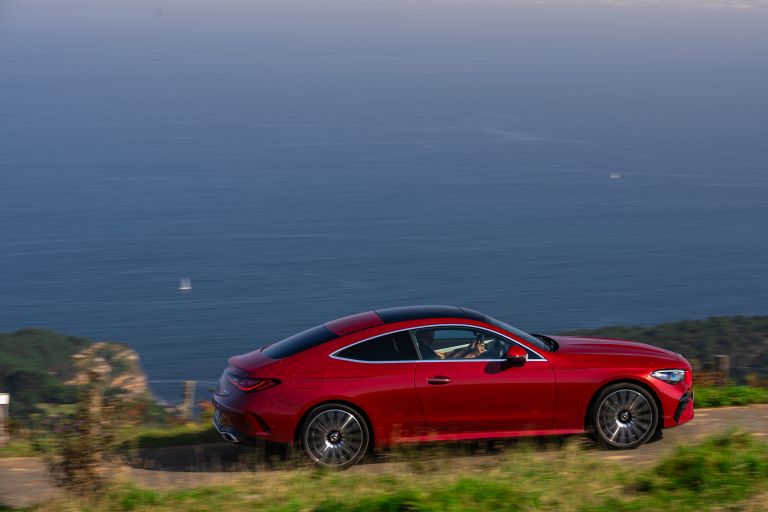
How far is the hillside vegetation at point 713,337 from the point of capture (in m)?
45.2

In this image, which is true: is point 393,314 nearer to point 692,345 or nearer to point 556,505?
point 556,505

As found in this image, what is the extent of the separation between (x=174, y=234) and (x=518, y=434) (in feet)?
276

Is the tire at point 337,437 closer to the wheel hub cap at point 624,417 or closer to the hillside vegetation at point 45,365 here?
the wheel hub cap at point 624,417

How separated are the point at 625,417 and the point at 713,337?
Result: 41.7 meters

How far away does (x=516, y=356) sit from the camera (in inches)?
353

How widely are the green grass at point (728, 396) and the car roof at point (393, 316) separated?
3265mm

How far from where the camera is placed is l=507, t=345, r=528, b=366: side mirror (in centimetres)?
895

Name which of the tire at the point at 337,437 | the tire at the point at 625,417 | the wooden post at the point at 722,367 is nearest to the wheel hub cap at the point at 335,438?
the tire at the point at 337,437

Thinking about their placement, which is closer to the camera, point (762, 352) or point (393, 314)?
point (393, 314)

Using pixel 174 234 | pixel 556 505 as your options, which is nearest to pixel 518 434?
pixel 556 505

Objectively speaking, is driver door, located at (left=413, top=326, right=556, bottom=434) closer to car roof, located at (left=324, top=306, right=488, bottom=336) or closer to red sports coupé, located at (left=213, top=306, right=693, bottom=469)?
red sports coupé, located at (left=213, top=306, right=693, bottom=469)

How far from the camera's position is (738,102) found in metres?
182

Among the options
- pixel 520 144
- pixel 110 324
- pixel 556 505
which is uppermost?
pixel 520 144

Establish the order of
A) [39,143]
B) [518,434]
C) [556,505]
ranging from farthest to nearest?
[39,143] → [518,434] → [556,505]
